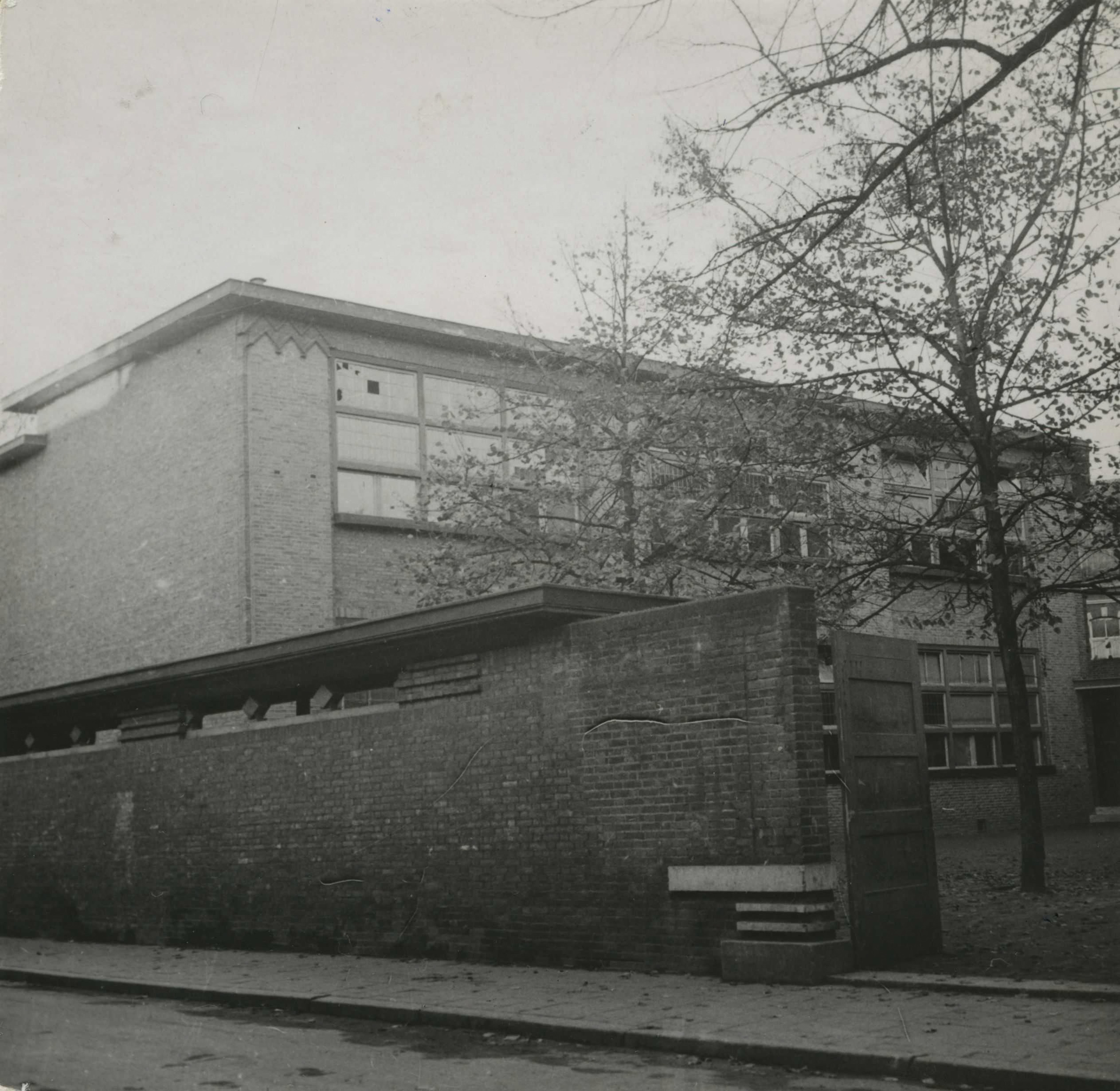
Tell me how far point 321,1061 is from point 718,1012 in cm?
244

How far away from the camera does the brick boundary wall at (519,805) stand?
9977mm

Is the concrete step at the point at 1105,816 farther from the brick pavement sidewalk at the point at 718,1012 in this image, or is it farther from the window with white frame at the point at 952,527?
the brick pavement sidewalk at the point at 718,1012

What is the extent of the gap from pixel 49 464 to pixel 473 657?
15306mm

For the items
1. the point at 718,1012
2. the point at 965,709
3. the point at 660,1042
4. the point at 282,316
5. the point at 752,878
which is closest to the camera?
the point at 660,1042

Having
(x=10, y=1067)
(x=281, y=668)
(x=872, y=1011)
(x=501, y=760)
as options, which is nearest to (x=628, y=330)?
(x=281, y=668)

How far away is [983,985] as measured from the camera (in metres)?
8.77

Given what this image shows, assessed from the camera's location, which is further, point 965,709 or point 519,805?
point 965,709

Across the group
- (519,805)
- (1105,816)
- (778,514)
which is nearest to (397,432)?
(778,514)

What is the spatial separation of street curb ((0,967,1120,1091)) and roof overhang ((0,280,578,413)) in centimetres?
1036

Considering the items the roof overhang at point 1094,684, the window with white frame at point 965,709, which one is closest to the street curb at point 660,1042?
the window with white frame at point 965,709

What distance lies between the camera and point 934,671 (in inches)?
1125

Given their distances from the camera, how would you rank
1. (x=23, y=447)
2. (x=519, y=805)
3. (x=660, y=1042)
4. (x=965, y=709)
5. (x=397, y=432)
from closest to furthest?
(x=660, y=1042), (x=519, y=805), (x=397, y=432), (x=23, y=447), (x=965, y=709)

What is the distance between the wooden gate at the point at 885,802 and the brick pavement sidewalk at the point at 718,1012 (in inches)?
39.0

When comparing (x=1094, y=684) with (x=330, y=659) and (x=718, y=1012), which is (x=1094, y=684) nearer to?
(x=330, y=659)
